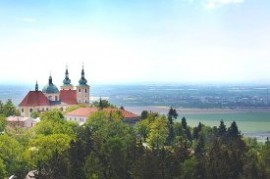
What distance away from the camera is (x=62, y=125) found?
235ft

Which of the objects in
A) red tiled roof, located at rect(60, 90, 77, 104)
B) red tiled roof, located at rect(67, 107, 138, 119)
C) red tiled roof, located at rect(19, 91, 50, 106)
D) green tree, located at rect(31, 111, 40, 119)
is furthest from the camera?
red tiled roof, located at rect(60, 90, 77, 104)

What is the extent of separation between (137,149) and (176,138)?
112ft

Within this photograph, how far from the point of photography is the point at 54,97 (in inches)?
4422

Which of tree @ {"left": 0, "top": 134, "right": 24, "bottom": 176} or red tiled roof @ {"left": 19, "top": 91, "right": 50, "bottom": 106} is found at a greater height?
red tiled roof @ {"left": 19, "top": 91, "right": 50, "bottom": 106}

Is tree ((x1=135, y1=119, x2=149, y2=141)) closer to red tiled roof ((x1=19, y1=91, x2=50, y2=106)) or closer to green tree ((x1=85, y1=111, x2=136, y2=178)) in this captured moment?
green tree ((x1=85, y1=111, x2=136, y2=178))

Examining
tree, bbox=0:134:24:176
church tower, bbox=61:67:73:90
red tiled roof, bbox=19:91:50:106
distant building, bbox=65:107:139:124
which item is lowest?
tree, bbox=0:134:24:176

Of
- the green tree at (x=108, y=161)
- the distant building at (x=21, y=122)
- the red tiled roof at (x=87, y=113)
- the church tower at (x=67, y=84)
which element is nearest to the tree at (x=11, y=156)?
the green tree at (x=108, y=161)

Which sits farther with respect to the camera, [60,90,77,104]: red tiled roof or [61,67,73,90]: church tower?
[61,67,73,90]: church tower

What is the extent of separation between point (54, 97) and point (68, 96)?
418cm

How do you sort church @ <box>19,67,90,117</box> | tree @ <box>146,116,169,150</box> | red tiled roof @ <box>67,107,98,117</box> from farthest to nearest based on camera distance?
church @ <box>19,67,90,117</box> < red tiled roof @ <box>67,107,98,117</box> < tree @ <box>146,116,169,150</box>

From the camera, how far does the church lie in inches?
4232

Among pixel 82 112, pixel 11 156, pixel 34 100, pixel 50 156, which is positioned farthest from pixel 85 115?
pixel 50 156

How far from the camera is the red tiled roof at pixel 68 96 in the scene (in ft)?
377

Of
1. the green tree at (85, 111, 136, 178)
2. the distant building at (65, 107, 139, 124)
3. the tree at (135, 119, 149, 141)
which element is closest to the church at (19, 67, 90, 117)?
the distant building at (65, 107, 139, 124)
